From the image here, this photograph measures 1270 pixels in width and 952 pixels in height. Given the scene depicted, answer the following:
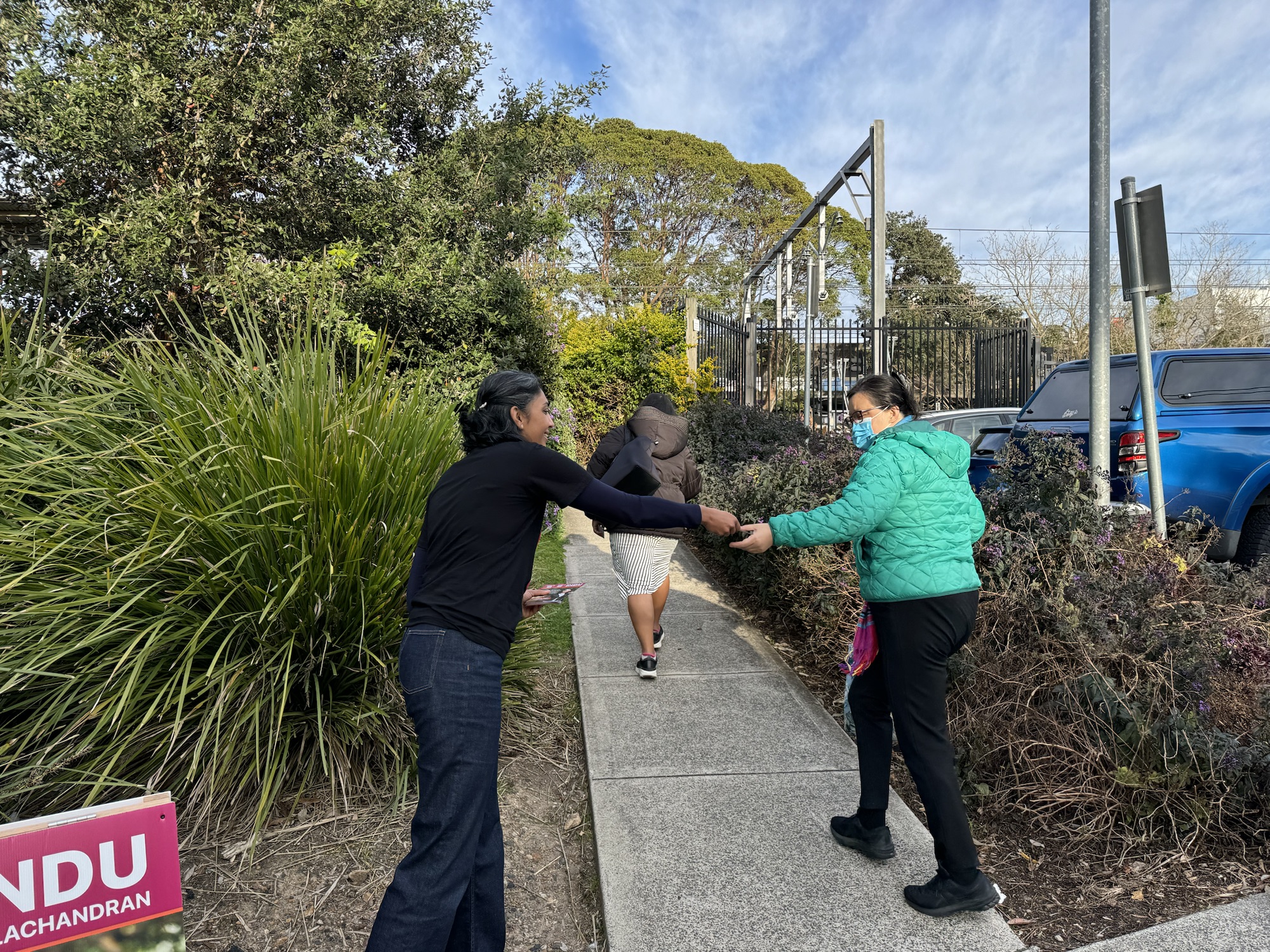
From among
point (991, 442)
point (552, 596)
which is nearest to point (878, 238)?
point (991, 442)

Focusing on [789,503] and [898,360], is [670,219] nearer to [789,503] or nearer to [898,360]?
[898,360]

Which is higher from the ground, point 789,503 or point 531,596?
point 789,503

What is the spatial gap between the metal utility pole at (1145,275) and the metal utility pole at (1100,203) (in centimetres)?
16

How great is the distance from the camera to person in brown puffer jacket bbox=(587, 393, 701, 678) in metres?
4.82

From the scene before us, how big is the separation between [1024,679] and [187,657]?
329cm

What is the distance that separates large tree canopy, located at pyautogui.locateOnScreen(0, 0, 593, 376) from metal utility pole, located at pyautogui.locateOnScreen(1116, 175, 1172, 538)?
642 centimetres

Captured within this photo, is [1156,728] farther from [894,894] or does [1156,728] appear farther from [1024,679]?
[894,894]

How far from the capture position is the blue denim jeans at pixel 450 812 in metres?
2.06

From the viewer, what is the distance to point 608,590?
712 centimetres

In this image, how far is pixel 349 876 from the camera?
2857 millimetres

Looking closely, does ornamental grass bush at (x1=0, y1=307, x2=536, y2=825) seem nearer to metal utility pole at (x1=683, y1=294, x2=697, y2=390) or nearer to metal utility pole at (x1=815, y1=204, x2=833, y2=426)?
metal utility pole at (x1=815, y1=204, x2=833, y2=426)

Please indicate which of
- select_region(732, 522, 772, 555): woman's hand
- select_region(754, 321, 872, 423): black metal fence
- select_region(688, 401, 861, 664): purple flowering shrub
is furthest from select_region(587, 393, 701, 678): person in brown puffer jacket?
select_region(754, 321, 872, 423): black metal fence

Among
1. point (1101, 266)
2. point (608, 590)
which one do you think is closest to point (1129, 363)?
point (1101, 266)

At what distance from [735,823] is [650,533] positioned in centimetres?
199
